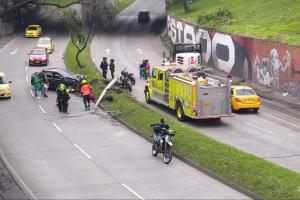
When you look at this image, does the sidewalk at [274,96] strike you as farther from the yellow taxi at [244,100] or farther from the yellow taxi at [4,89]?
the yellow taxi at [4,89]

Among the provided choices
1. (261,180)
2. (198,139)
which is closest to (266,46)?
(198,139)

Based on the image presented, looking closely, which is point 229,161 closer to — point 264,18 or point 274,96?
point 274,96

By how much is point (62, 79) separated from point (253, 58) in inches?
521

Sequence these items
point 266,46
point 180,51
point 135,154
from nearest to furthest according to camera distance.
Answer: point 135,154 < point 266,46 < point 180,51

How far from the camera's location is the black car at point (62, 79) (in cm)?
4534

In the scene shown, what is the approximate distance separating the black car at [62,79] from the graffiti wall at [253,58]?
39.2ft

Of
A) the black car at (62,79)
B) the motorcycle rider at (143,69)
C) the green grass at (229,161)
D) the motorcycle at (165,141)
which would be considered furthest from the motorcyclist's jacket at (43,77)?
the motorcycle at (165,141)

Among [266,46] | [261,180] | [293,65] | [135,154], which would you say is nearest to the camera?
[261,180]

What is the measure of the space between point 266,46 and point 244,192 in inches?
973

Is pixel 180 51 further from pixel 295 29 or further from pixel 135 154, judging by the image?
pixel 135 154

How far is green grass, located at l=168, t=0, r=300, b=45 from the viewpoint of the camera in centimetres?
4788

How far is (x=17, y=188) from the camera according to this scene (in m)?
23.6

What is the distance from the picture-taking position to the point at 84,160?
27.9m

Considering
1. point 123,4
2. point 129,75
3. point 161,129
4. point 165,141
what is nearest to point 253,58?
point 129,75
